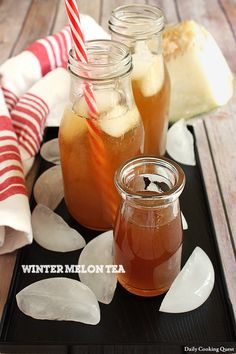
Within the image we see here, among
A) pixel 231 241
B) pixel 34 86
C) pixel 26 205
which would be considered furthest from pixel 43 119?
pixel 231 241

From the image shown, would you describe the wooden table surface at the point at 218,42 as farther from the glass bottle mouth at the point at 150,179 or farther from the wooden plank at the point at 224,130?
the glass bottle mouth at the point at 150,179

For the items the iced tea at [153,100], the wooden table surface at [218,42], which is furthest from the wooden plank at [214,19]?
the iced tea at [153,100]

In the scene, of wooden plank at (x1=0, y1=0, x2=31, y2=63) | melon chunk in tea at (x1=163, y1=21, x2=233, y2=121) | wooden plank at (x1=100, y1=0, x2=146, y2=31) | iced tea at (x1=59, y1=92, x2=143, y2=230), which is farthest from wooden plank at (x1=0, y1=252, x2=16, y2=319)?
wooden plank at (x1=100, y1=0, x2=146, y2=31)

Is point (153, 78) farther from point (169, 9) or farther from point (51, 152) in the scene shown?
point (169, 9)

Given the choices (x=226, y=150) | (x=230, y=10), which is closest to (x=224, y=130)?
(x=226, y=150)

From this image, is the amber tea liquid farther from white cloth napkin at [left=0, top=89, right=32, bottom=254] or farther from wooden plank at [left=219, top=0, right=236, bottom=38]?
wooden plank at [left=219, top=0, right=236, bottom=38]

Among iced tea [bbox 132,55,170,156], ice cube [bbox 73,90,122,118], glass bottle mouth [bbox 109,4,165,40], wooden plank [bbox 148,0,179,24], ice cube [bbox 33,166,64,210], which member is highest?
glass bottle mouth [bbox 109,4,165,40]

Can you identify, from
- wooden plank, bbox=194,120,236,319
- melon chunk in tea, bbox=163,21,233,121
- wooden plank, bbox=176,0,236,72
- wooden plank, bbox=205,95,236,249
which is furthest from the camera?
wooden plank, bbox=176,0,236,72

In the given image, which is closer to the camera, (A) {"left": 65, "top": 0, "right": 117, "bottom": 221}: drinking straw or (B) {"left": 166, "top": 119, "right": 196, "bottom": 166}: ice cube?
(A) {"left": 65, "top": 0, "right": 117, "bottom": 221}: drinking straw
